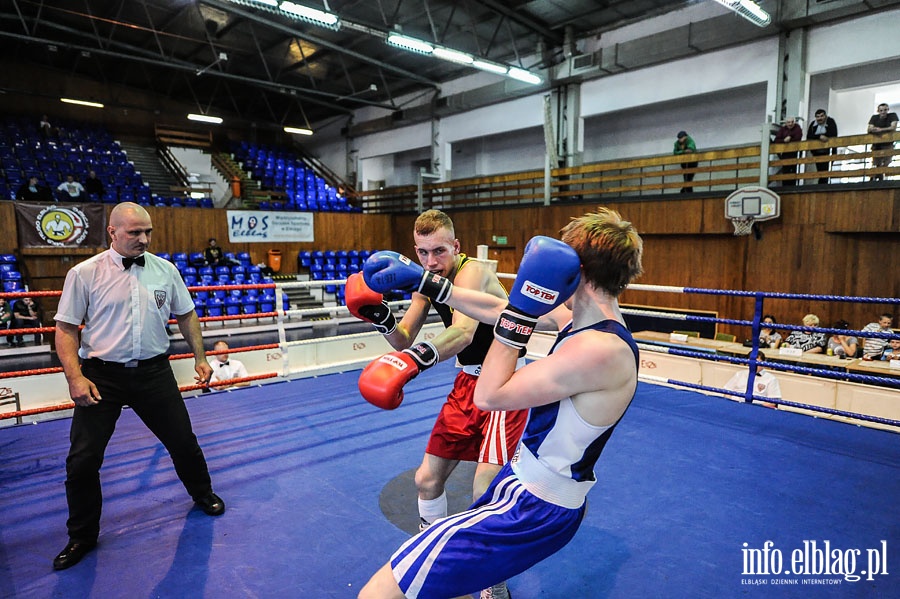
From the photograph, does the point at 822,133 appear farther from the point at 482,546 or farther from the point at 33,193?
the point at 33,193

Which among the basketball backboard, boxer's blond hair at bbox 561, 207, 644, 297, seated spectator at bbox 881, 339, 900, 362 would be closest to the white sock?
boxer's blond hair at bbox 561, 207, 644, 297

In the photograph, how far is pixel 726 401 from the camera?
12.7ft

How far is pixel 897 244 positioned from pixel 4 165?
15450 millimetres

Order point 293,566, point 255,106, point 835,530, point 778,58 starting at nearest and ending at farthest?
point 293,566 < point 835,530 < point 778,58 < point 255,106

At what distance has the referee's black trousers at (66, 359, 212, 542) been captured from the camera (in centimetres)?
210

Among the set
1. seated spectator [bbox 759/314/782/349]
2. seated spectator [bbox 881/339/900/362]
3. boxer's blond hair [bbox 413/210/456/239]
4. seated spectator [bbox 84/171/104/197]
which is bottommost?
seated spectator [bbox 759/314/782/349]

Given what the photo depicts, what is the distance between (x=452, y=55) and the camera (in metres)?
8.62

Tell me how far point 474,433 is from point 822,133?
790 cm

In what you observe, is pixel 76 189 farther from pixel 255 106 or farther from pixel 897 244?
pixel 897 244

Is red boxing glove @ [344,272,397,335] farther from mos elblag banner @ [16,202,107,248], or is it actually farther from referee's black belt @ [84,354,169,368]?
mos elblag banner @ [16,202,107,248]

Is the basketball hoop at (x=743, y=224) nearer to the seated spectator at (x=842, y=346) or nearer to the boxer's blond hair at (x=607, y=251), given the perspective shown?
the seated spectator at (x=842, y=346)

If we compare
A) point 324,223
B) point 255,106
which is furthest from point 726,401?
point 255,106

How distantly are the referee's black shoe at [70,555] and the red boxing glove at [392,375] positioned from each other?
1.42 metres

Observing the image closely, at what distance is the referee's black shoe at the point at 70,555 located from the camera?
6.52ft
